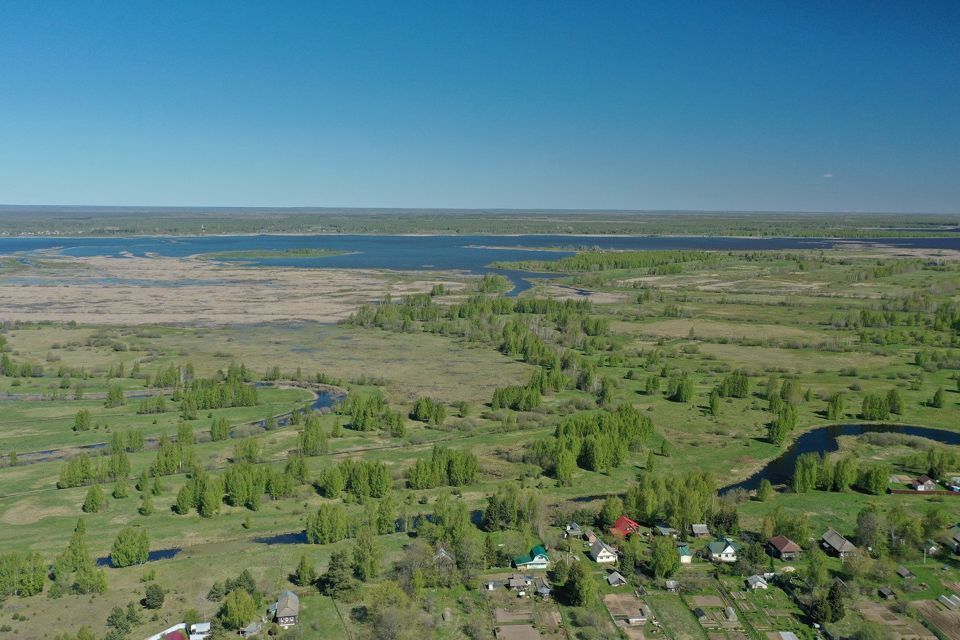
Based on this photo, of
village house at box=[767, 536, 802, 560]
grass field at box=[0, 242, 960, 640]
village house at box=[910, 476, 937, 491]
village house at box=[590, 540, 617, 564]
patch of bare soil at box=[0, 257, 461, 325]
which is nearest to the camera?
grass field at box=[0, 242, 960, 640]

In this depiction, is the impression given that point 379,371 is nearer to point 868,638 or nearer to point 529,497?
point 529,497

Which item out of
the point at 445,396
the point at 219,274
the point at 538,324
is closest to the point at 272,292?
the point at 219,274

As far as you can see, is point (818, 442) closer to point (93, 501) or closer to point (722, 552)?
point (722, 552)

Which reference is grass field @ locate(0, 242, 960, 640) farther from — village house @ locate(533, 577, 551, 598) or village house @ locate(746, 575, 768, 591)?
village house @ locate(533, 577, 551, 598)

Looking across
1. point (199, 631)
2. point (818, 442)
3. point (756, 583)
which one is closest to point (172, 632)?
point (199, 631)

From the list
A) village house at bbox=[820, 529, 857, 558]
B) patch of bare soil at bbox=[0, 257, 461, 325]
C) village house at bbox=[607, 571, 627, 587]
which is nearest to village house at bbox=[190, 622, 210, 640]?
village house at bbox=[607, 571, 627, 587]

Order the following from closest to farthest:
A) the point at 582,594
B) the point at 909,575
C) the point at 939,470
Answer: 1. the point at 582,594
2. the point at 909,575
3. the point at 939,470
